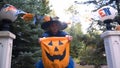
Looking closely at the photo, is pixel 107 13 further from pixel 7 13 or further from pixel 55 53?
pixel 7 13

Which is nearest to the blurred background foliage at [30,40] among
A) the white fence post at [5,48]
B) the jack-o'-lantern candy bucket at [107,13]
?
the white fence post at [5,48]

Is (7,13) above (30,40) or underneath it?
above

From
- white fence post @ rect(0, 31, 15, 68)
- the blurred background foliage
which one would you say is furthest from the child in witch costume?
the blurred background foliage

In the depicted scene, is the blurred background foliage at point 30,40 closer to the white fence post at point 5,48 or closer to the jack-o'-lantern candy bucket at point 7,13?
the jack-o'-lantern candy bucket at point 7,13

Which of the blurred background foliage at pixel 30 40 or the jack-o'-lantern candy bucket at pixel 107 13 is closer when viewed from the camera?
the jack-o'-lantern candy bucket at pixel 107 13

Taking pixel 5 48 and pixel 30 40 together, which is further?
pixel 30 40

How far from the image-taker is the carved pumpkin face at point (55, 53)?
302 cm

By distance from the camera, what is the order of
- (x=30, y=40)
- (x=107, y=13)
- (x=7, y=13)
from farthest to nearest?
(x=30, y=40) → (x=107, y=13) → (x=7, y=13)

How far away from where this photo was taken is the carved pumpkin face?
119 inches

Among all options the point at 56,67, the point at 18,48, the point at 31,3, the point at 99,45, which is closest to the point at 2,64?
the point at 56,67

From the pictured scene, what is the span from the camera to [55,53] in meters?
3.04

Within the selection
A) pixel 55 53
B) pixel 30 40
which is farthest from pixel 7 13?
pixel 30 40

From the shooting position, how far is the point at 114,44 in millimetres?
3531

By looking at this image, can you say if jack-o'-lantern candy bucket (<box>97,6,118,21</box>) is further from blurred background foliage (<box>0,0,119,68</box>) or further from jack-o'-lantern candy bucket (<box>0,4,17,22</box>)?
blurred background foliage (<box>0,0,119,68</box>)
